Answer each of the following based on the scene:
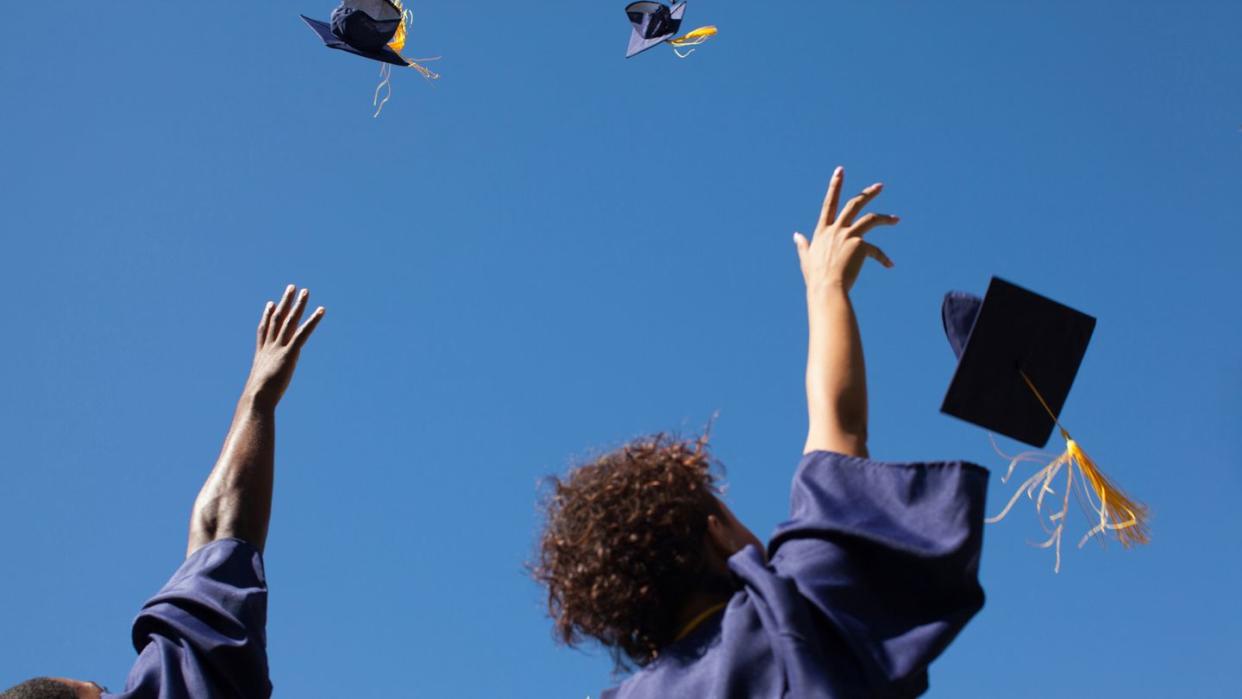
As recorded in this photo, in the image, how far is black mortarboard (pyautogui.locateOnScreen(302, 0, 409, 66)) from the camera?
24.9 feet

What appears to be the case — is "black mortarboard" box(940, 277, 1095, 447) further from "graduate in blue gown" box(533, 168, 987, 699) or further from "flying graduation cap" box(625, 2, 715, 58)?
"flying graduation cap" box(625, 2, 715, 58)

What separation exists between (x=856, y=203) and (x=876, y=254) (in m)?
0.12

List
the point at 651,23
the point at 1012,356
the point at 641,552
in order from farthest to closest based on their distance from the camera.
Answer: the point at 651,23 → the point at 1012,356 → the point at 641,552

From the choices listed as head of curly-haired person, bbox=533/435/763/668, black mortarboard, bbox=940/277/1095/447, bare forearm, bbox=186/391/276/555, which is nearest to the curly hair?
head of curly-haired person, bbox=533/435/763/668

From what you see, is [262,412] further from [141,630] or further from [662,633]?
[662,633]

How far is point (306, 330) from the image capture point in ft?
14.1

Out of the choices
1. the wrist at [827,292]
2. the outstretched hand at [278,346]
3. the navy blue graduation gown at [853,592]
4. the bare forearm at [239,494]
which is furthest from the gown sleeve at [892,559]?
the outstretched hand at [278,346]

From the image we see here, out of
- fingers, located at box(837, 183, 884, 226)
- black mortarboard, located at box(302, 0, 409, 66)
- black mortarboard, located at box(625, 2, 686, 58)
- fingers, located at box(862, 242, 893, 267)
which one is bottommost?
fingers, located at box(862, 242, 893, 267)

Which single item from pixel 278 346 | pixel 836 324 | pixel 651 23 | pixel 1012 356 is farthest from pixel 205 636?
pixel 651 23

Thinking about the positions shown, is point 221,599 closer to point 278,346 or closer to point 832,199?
point 278,346

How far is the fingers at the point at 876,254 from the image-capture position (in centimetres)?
293

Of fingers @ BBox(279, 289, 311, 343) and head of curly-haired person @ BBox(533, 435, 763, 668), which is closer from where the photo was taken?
head of curly-haired person @ BBox(533, 435, 763, 668)

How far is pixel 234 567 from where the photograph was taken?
3547 millimetres

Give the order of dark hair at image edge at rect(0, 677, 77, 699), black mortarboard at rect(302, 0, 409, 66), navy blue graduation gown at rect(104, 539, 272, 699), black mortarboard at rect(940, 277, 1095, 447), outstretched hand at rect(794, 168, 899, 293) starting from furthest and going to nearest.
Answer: black mortarboard at rect(302, 0, 409, 66), dark hair at image edge at rect(0, 677, 77, 699), black mortarboard at rect(940, 277, 1095, 447), navy blue graduation gown at rect(104, 539, 272, 699), outstretched hand at rect(794, 168, 899, 293)
